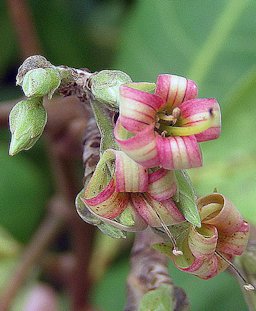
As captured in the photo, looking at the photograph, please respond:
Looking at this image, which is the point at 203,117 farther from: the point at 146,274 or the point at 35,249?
the point at 35,249

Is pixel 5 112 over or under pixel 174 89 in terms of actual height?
under

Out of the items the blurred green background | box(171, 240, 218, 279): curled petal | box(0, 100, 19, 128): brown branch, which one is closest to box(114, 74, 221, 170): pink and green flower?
box(171, 240, 218, 279): curled petal

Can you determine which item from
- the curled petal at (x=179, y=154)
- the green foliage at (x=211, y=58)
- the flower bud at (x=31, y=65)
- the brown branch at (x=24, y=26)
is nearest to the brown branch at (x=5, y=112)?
the brown branch at (x=24, y=26)

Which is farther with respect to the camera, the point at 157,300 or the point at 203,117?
the point at 157,300

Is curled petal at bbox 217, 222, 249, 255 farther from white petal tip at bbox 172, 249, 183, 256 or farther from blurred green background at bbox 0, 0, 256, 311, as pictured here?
blurred green background at bbox 0, 0, 256, 311

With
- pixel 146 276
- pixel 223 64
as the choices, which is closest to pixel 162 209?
pixel 146 276

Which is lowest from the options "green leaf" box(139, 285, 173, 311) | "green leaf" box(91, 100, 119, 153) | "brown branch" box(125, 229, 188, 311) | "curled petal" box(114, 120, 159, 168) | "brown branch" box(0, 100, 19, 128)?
"brown branch" box(0, 100, 19, 128)

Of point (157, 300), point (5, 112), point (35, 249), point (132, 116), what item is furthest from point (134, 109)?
point (35, 249)
